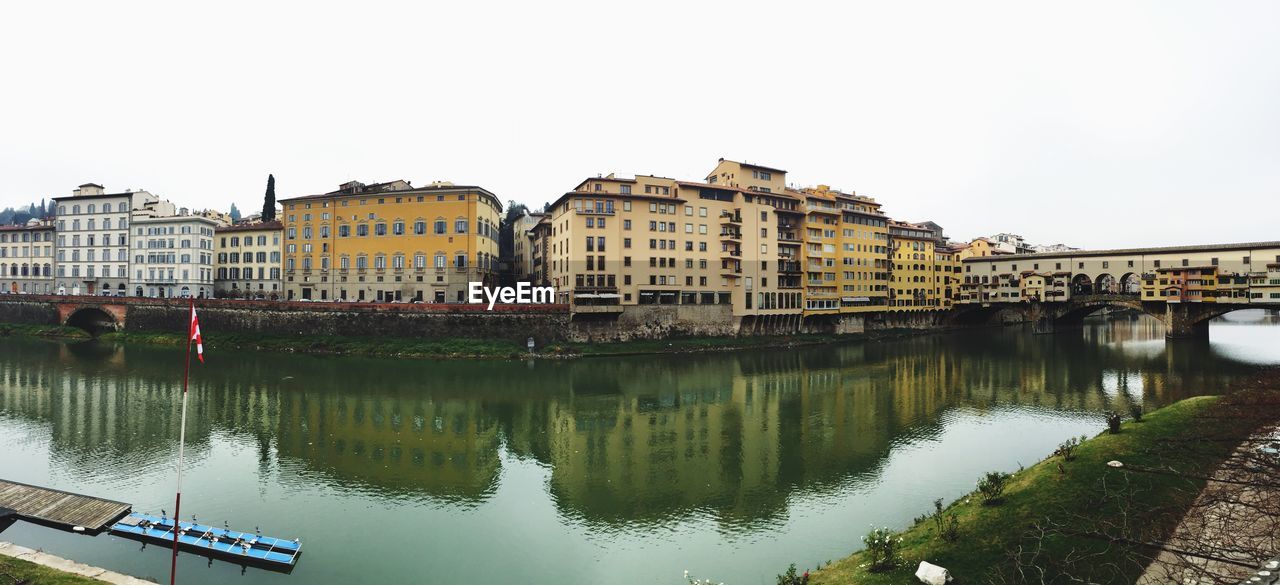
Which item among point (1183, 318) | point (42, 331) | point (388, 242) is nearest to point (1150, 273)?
point (1183, 318)

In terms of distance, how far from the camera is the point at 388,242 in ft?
222

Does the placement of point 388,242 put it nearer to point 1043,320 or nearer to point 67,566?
point 67,566

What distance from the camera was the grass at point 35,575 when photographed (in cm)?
1232

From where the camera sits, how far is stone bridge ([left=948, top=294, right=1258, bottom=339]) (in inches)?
2724

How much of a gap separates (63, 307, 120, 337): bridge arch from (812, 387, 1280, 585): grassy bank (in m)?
87.1

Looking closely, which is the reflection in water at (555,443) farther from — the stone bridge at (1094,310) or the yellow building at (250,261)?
the yellow building at (250,261)

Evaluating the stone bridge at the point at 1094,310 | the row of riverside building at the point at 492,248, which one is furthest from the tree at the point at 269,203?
the stone bridge at the point at 1094,310

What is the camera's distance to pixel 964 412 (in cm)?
3388

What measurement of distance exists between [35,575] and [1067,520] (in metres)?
24.7

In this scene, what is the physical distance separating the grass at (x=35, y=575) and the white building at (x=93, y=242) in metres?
84.2

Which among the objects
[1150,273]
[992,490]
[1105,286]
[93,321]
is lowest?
[992,490]

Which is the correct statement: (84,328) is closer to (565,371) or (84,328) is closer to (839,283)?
(565,371)

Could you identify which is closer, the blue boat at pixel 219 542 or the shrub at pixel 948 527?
the shrub at pixel 948 527

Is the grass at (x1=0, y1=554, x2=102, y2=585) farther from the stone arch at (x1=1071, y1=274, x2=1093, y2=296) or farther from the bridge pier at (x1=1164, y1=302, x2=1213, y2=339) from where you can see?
the stone arch at (x1=1071, y1=274, x2=1093, y2=296)
